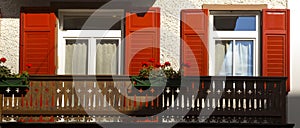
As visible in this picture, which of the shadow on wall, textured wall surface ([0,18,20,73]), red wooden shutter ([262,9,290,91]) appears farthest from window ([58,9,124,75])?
the shadow on wall

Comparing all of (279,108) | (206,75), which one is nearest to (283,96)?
(279,108)

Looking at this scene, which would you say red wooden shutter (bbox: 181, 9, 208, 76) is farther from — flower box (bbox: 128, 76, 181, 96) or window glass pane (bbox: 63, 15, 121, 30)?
window glass pane (bbox: 63, 15, 121, 30)

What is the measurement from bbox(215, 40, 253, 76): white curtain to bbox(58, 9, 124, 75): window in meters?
1.97

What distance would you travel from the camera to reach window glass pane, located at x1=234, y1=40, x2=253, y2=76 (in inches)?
678

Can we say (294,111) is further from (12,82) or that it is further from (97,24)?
(12,82)

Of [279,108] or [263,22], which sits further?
[263,22]

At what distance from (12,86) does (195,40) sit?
3682mm

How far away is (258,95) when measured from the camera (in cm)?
1598

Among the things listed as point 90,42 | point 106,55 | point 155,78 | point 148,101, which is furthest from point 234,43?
point 90,42

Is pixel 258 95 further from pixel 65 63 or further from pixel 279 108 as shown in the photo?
pixel 65 63

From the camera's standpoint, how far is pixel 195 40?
16.9 metres

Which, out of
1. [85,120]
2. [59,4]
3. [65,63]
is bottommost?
[85,120]

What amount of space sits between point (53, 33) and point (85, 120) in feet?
6.58

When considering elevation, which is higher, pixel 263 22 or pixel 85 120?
pixel 263 22
